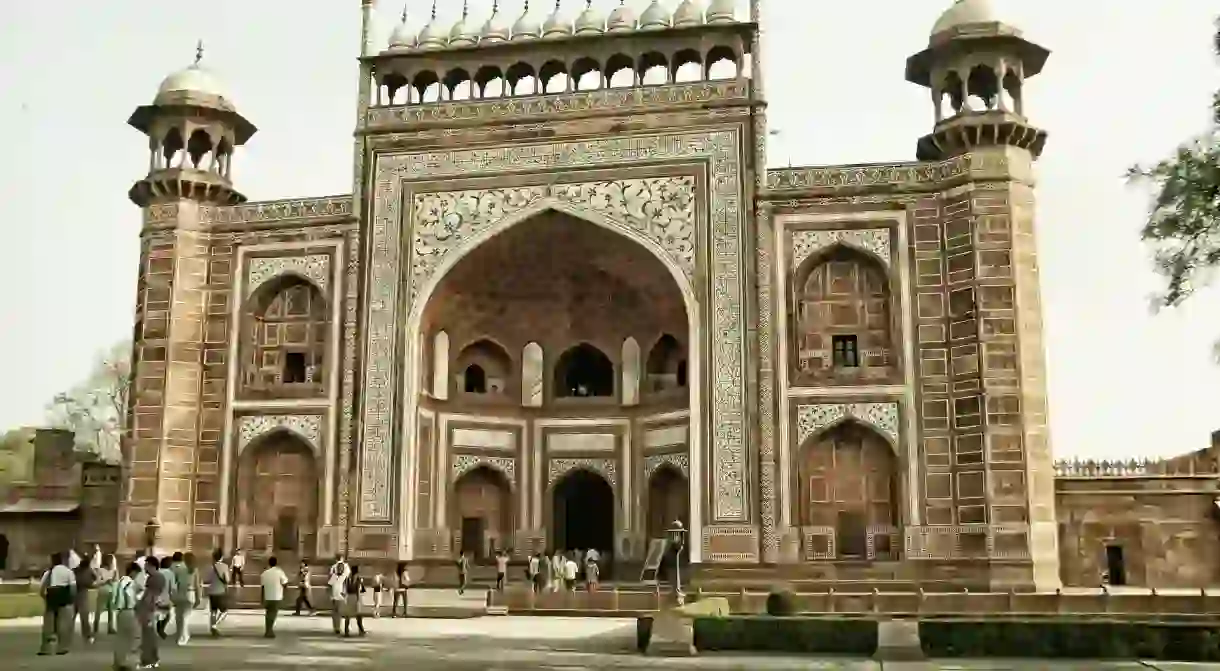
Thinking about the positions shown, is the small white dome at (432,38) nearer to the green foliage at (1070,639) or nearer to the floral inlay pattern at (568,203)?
the floral inlay pattern at (568,203)

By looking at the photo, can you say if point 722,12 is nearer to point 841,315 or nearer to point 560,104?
point 560,104

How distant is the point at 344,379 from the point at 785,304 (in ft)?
27.4

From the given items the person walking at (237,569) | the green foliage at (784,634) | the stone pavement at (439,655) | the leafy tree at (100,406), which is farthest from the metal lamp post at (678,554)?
the leafy tree at (100,406)

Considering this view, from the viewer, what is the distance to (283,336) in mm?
22047

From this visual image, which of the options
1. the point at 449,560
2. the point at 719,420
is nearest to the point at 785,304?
the point at 719,420

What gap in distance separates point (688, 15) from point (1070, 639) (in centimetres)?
1441

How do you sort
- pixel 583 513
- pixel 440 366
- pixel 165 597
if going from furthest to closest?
Answer: 1. pixel 583 513
2. pixel 440 366
3. pixel 165 597

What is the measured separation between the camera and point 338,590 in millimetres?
13500

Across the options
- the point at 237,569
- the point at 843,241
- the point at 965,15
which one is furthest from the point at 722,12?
the point at 237,569

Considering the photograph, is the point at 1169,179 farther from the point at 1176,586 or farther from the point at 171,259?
the point at 171,259

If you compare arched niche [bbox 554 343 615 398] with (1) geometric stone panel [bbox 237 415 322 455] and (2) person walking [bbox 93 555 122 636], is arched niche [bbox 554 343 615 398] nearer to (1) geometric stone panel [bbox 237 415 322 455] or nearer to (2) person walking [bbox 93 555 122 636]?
(1) geometric stone panel [bbox 237 415 322 455]

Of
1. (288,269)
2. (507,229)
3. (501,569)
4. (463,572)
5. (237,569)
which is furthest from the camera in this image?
(288,269)

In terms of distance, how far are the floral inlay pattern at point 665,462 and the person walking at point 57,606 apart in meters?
12.3

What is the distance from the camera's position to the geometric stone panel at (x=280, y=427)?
21.3 meters
